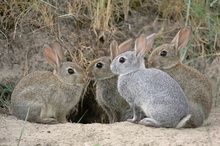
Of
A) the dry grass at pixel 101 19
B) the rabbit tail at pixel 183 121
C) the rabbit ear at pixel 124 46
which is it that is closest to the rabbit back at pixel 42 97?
the rabbit ear at pixel 124 46

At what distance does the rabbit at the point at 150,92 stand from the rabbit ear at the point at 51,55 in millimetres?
909

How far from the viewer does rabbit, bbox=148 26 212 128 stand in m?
7.09

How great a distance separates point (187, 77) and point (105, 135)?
4.93 ft

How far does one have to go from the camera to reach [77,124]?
680 centimetres

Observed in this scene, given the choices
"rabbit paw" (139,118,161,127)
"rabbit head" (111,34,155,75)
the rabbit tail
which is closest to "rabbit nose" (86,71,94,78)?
"rabbit head" (111,34,155,75)

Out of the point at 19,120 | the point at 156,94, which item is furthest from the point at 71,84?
the point at 156,94

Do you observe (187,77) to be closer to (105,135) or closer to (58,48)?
(105,135)

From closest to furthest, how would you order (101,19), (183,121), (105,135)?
(105,135) < (183,121) < (101,19)

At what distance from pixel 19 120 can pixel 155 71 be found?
1678mm

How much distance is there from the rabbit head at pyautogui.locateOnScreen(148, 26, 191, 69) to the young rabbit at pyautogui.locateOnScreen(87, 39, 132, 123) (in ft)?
1.96

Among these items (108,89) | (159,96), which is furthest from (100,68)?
(159,96)

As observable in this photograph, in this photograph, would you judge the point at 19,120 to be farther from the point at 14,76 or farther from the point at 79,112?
the point at 79,112

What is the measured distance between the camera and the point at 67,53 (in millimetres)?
8438

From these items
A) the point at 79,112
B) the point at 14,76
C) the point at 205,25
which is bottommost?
the point at 79,112
